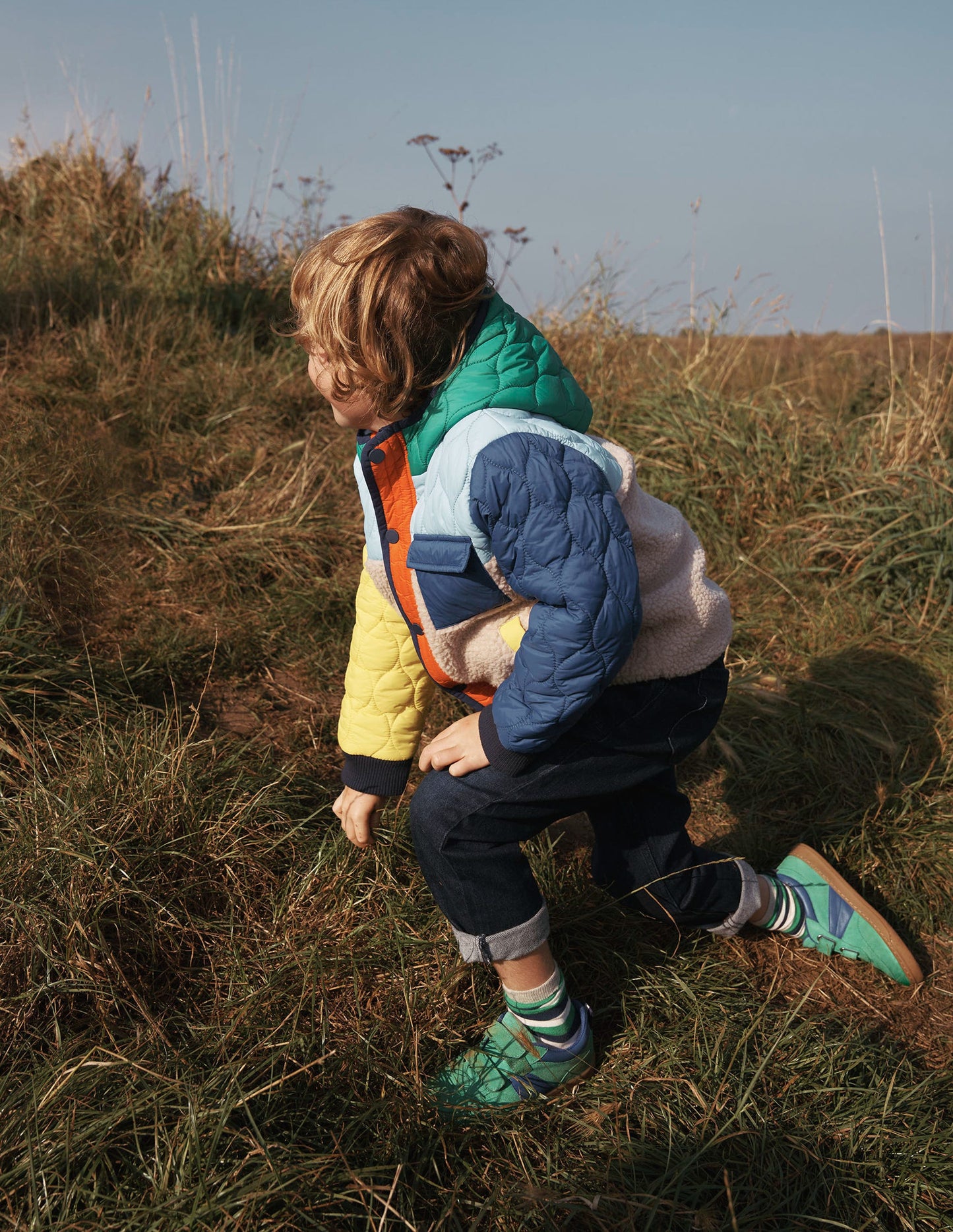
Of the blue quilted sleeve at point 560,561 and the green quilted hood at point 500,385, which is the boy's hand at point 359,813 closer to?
the blue quilted sleeve at point 560,561

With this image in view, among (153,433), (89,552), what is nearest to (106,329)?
(153,433)

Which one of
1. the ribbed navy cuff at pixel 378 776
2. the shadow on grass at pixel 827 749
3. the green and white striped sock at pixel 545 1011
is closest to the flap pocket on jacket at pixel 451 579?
the ribbed navy cuff at pixel 378 776

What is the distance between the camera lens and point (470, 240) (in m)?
1.51

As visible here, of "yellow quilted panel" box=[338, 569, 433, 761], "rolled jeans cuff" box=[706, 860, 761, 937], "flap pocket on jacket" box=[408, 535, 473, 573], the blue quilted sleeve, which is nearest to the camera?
the blue quilted sleeve

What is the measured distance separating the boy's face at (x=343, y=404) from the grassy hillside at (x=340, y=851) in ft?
2.80

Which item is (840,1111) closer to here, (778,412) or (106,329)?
(778,412)

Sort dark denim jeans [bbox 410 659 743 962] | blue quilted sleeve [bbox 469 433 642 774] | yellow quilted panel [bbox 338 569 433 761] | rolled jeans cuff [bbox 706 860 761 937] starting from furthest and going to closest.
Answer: rolled jeans cuff [bbox 706 860 761 937]
yellow quilted panel [bbox 338 569 433 761]
dark denim jeans [bbox 410 659 743 962]
blue quilted sleeve [bbox 469 433 642 774]

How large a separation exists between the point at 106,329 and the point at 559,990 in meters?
3.44

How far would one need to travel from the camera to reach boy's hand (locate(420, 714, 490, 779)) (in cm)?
152

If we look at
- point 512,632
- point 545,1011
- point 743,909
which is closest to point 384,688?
point 512,632

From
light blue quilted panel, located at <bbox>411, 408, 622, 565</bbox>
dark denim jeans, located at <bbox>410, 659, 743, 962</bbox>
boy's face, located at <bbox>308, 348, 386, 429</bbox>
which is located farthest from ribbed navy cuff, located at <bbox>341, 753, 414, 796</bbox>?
boy's face, located at <bbox>308, 348, 386, 429</bbox>

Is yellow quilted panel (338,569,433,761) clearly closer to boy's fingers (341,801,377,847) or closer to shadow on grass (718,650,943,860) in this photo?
boy's fingers (341,801,377,847)

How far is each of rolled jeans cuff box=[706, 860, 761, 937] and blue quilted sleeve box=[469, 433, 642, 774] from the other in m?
0.80

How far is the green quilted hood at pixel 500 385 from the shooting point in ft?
4.73
